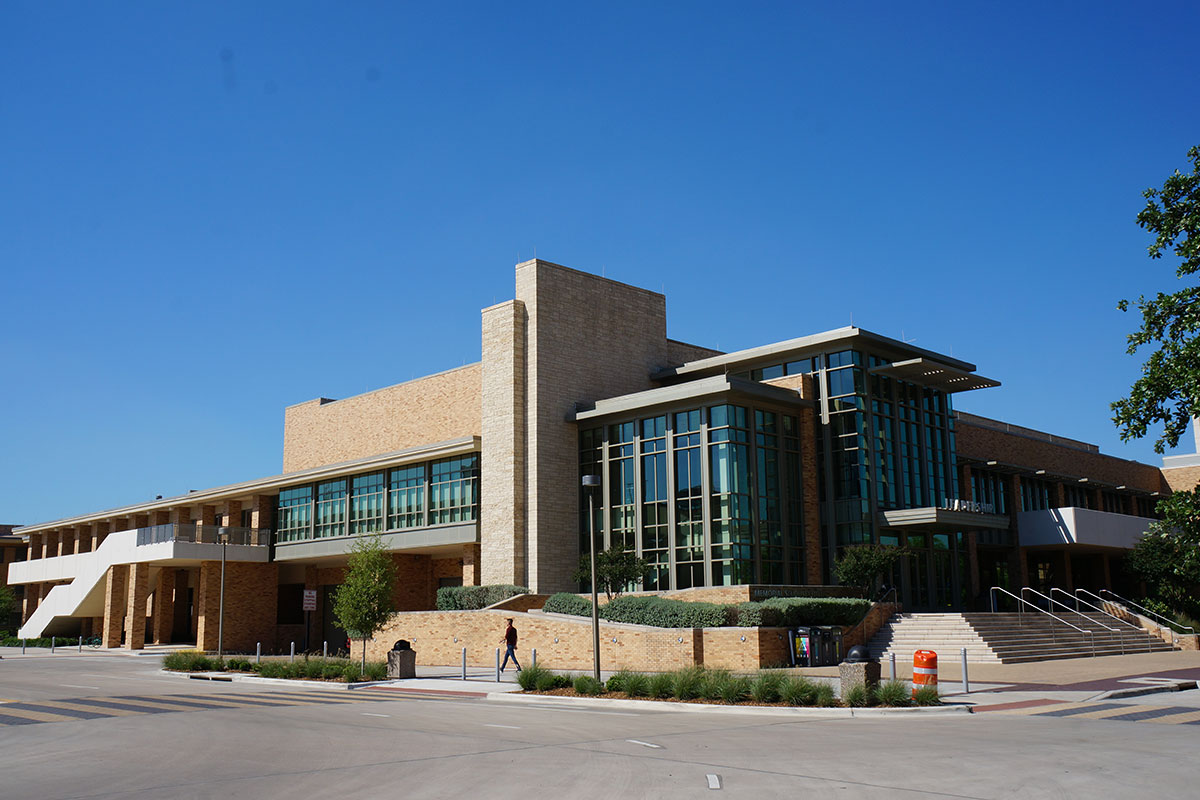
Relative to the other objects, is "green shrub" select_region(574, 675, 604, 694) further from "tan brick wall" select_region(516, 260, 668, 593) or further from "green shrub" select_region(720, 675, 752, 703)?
"tan brick wall" select_region(516, 260, 668, 593)

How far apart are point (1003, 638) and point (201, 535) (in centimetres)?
3619

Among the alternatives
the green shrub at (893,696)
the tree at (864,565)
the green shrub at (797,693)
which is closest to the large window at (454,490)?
the tree at (864,565)

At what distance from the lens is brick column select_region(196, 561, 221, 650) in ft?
→ 156

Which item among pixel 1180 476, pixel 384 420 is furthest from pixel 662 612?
pixel 1180 476

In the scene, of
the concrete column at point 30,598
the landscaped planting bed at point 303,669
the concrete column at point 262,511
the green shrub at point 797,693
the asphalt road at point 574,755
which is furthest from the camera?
the concrete column at point 30,598

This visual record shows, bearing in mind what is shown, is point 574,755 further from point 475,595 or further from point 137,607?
point 137,607

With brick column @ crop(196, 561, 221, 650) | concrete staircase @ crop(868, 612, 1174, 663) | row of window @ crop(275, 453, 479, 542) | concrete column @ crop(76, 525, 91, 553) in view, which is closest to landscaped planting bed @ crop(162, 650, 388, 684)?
row of window @ crop(275, 453, 479, 542)

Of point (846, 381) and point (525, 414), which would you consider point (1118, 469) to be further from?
point (525, 414)

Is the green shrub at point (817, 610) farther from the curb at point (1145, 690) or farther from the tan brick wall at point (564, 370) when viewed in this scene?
the tan brick wall at point (564, 370)

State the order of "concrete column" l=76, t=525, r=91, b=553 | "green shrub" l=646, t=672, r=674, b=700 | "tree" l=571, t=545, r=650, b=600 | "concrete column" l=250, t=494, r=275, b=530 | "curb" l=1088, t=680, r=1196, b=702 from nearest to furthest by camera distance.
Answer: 1. "curb" l=1088, t=680, r=1196, b=702
2. "green shrub" l=646, t=672, r=674, b=700
3. "tree" l=571, t=545, r=650, b=600
4. "concrete column" l=250, t=494, r=275, b=530
5. "concrete column" l=76, t=525, r=91, b=553

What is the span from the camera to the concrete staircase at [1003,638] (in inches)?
1161

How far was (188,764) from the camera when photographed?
12.0 metres

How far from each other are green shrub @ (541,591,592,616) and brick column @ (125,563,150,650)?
26161 millimetres

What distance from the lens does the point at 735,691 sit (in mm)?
19547
